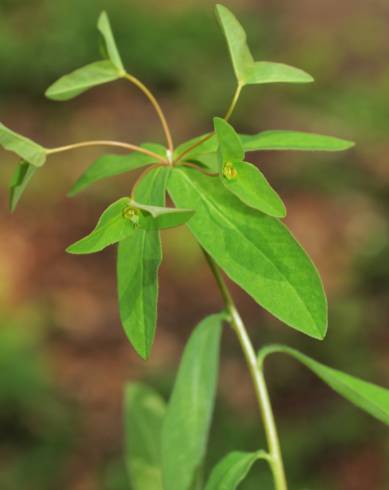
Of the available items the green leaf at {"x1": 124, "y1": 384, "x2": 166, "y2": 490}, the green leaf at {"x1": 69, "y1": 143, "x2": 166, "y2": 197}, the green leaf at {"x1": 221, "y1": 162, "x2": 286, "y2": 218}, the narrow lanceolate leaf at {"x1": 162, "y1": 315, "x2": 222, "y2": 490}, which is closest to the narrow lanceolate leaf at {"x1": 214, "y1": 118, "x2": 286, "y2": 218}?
the green leaf at {"x1": 221, "y1": 162, "x2": 286, "y2": 218}

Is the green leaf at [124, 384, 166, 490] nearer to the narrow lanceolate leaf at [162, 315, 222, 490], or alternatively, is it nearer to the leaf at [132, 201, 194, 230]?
the narrow lanceolate leaf at [162, 315, 222, 490]

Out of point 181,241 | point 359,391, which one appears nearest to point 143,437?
point 359,391

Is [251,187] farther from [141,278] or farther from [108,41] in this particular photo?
[108,41]

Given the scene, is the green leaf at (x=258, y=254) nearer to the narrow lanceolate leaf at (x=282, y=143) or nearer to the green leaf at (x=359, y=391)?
the narrow lanceolate leaf at (x=282, y=143)

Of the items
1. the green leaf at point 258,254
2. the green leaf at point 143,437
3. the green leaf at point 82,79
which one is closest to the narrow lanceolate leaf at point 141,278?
the green leaf at point 258,254

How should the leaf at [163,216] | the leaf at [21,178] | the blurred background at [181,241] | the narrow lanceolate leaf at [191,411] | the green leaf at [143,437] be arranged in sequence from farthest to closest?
the blurred background at [181,241]
the green leaf at [143,437]
the narrow lanceolate leaf at [191,411]
the leaf at [21,178]
the leaf at [163,216]

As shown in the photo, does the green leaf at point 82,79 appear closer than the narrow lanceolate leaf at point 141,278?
No

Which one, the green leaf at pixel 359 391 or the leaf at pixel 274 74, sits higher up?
the leaf at pixel 274 74

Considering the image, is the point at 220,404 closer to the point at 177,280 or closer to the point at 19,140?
the point at 177,280
